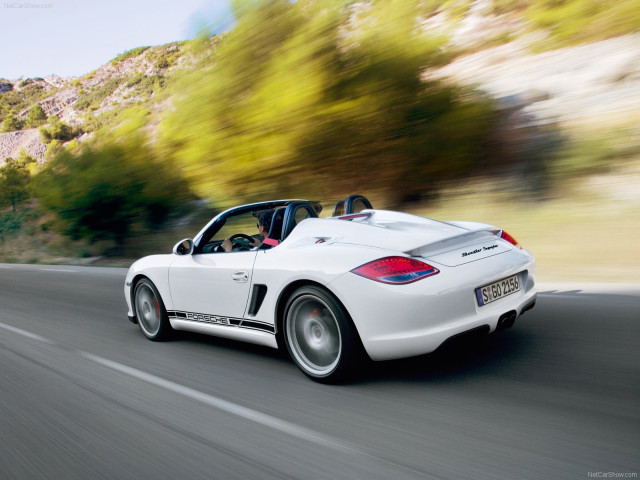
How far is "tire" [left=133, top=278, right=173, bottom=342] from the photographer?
17.2ft

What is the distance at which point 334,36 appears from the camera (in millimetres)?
12938

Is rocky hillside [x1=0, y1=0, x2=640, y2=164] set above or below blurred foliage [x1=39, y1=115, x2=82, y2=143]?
below

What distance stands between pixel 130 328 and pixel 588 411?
15.6 ft

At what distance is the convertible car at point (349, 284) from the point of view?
3.32m

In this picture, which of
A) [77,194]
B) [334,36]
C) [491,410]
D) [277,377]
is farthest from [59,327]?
[77,194]

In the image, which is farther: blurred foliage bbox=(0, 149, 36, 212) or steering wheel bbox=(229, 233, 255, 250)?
blurred foliage bbox=(0, 149, 36, 212)

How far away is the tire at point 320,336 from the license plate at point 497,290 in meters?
0.80

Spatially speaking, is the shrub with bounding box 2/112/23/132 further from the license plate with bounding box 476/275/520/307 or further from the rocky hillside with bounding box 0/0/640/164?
the license plate with bounding box 476/275/520/307

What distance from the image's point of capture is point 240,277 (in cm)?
421

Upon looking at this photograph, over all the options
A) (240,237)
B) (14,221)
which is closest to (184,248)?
(240,237)

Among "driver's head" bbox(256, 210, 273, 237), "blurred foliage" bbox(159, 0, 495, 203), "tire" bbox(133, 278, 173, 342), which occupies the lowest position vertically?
"tire" bbox(133, 278, 173, 342)

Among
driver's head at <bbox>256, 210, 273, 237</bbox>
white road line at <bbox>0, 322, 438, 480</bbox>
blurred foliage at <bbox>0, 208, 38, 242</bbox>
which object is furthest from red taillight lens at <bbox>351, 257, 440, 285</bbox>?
blurred foliage at <bbox>0, 208, 38, 242</bbox>

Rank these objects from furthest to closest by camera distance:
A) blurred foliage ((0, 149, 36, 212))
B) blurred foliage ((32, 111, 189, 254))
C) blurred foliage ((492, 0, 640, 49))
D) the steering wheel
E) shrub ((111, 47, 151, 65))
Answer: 1. shrub ((111, 47, 151, 65))
2. blurred foliage ((0, 149, 36, 212))
3. blurred foliage ((32, 111, 189, 254))
4. blurred foliage ((492, 0, 640, 49))
5. the steering wheel

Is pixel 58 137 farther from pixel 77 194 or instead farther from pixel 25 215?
pixel 77 194
